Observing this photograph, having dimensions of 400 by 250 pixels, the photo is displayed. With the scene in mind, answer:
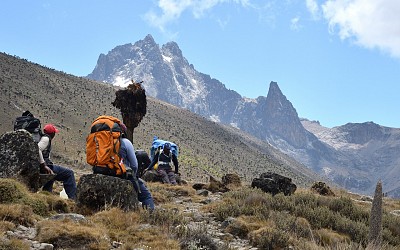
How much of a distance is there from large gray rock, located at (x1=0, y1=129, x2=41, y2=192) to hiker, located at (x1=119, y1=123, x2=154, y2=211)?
1898 millimetres

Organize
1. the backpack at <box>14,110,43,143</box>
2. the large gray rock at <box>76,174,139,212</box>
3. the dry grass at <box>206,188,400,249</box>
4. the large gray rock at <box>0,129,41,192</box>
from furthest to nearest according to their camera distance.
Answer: the backpack at <box>14,110,43,143</box> < the large gray rock at <box>0,129,41,192</box> < the large gray rock at <box>76,174,139,212</box> < the dry grass at <box>206,188,400,249</box>

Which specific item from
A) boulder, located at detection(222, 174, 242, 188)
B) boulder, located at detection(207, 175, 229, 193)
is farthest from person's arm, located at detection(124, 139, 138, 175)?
boulder, located at detection(222, 174, 242, 188)

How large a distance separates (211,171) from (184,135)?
35.8m

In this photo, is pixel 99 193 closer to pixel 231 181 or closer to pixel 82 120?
pixel 231 181

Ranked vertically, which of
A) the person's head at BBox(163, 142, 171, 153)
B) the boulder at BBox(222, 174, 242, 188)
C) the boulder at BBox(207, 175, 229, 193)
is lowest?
the boulder at BBox(207, 175, 229, 193)

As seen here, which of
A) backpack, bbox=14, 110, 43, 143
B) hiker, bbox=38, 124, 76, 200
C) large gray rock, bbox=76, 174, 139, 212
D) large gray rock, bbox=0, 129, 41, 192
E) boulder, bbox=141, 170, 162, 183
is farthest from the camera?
boulder, bbox=141, 170, 162, 183

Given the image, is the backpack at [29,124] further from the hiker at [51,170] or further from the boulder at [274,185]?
the boulder at [274,185]

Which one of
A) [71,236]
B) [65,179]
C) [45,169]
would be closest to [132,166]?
[45,169]

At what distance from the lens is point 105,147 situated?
7.90 metres

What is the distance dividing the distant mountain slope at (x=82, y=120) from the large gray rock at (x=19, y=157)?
5788 cm

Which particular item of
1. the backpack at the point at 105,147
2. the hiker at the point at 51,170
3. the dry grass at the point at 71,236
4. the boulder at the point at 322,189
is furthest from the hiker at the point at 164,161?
the dry grass at the point at 71,236

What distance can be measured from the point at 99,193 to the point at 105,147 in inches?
35.8

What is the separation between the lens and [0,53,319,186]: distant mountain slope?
307 ft

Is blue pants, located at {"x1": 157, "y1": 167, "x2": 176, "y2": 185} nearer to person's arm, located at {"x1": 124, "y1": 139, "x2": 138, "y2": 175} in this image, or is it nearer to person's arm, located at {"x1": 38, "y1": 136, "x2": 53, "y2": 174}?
person's arm, located at {"x1": 38, "y1": 136, "x2": 53, "y2": 174}
